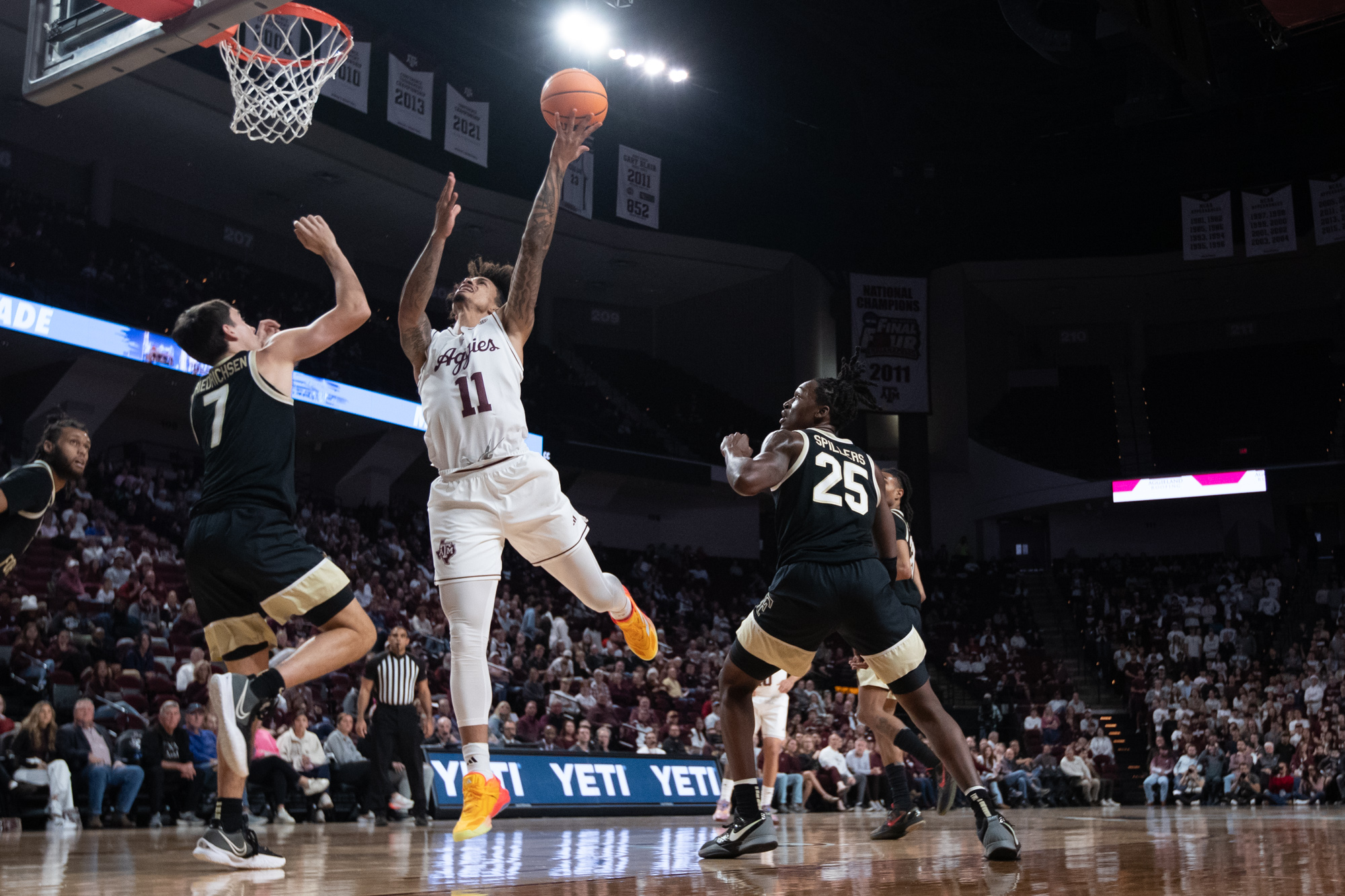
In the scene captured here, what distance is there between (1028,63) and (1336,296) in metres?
13.0

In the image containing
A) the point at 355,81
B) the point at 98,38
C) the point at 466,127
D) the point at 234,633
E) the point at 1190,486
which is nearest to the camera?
the point at 234,633

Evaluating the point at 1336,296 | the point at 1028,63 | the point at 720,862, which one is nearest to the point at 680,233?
the point at 1028,63

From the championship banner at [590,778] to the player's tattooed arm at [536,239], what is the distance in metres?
4.78

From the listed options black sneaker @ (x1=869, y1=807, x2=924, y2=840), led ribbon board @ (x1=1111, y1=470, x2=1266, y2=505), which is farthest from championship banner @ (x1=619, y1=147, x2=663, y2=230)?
black sneaker @ (x1=869, y1=807, x2=924, y2=840)

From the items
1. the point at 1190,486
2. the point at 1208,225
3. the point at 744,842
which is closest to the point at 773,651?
the point at 744,842

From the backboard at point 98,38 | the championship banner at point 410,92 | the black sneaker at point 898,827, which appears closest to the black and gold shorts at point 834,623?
the black sneaker at point 898,827

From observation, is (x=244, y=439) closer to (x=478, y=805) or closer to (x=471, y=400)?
(x=471, y=400)

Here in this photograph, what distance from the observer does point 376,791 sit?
9.70 metres

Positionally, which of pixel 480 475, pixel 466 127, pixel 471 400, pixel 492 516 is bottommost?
pixel 492 516

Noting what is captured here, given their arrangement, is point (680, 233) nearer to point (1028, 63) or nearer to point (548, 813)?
point (1028, 63)

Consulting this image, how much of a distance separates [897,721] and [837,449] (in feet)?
10.9

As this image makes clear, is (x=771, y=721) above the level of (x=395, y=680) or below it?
below

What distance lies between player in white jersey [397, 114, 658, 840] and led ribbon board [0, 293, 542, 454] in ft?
29.2

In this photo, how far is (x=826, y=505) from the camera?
4.70m
